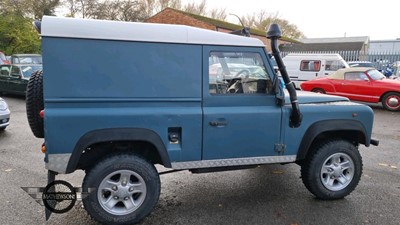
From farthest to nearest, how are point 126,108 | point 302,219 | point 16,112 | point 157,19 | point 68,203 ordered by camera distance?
point 157,19, point 16,112, point 68,203, point 302,219, point 126,108

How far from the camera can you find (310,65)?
17359 millimetres

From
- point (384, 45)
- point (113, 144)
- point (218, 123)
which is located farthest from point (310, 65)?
point (384, 45)

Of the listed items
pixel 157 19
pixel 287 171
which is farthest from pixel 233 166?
pixel 157 19

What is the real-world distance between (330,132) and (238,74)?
1.52m

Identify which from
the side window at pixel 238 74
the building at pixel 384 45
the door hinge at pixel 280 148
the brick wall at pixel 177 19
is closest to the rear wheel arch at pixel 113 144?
the side window at pixel 238 74

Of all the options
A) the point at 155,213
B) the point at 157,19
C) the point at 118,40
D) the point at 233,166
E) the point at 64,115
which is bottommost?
the point at 155,213

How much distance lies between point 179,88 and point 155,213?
1.48 meters

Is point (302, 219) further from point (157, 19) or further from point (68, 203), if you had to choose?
point (157, 19)

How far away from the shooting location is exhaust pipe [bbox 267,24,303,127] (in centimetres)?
356

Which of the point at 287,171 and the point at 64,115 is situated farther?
the point at 287,171

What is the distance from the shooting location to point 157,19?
29.3 m

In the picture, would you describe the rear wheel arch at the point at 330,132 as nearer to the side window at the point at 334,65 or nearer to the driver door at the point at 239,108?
the driver door at the point at 239,108

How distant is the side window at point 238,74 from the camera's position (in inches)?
140

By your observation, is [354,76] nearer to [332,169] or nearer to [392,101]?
[392,101]
